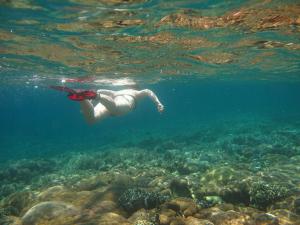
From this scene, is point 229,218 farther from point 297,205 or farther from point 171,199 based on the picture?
point 297,205

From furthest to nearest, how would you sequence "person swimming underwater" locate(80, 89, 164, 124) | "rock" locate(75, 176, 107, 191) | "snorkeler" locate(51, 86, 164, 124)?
1. "rock" locate(75, 176, 107, 191)
2. "person swimming underwater" locate(80, 89, 164, 124)
3. "snorkeler" locate(51, 86, 164, 124)

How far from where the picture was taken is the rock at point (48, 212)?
28.3 ft

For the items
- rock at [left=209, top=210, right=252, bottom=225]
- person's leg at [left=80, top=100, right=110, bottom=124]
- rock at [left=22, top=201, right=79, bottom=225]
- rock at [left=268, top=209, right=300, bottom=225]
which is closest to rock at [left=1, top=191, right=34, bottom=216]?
rock at [left=22, top=201, right=79, bottom=225]

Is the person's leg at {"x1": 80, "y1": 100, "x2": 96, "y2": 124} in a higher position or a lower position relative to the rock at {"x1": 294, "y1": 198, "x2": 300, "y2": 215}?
higher

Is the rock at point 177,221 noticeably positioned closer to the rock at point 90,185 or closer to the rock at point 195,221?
the rock at point 195,221

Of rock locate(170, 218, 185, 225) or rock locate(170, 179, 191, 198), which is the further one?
rock locate(170, 179, 191, 198)

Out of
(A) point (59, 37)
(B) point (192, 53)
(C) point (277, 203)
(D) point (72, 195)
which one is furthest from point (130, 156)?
(C) point (277, 203)

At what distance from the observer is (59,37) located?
16.3 m

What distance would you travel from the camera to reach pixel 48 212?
29.1ft

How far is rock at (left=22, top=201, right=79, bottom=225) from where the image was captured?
8637 mm

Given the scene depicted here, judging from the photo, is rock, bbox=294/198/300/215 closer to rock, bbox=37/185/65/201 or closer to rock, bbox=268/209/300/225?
rock, bbox=268/209/300/225

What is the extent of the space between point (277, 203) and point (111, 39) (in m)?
12.8

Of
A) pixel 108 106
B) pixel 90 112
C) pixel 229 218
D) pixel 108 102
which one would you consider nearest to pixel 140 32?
pixel 108 106

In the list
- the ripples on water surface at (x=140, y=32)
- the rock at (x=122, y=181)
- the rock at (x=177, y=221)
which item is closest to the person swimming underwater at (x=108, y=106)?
the rock at (x=122, y=181)
